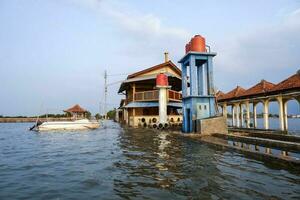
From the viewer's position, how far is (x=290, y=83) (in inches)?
700

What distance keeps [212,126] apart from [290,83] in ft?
19.7

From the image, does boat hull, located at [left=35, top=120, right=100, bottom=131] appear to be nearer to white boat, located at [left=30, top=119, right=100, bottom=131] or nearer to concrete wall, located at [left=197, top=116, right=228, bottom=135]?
white boat, located at [left=30, top=119, right=100, bottom=131]

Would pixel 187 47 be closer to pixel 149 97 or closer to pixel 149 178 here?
pixel 149 97

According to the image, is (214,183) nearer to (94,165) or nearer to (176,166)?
(176,166)

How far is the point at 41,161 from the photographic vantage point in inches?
424

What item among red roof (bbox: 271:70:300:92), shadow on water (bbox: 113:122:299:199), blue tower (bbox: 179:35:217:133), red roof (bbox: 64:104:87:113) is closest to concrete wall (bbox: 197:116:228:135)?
blue tower (bbox: 179:35:217:133)

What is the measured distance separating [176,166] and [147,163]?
1.17 meters

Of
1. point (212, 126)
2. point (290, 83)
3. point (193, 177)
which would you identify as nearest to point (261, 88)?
point (290, 83)

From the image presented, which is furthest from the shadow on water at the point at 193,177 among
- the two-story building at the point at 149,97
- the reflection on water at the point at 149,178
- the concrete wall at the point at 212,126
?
the two-story building at the point at 149,97

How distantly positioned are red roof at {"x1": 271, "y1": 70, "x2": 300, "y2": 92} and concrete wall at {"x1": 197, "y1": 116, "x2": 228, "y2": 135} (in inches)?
182

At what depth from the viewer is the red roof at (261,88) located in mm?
20952

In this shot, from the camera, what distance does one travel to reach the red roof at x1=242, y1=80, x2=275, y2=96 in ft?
68.7

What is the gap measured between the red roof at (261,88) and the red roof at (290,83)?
1.45 meters

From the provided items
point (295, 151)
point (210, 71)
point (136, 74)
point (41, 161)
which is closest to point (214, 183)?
point (295, 151)
